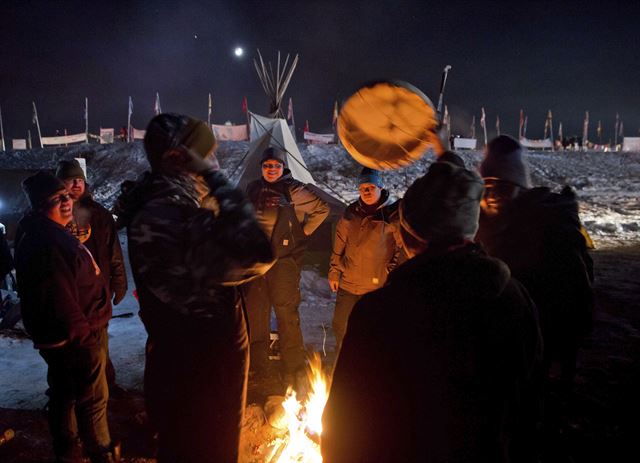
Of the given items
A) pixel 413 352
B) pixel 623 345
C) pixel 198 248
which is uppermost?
pixel 198 248

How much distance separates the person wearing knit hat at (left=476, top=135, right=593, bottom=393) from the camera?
2.44 m

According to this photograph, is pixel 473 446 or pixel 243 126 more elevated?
pixel 243 126

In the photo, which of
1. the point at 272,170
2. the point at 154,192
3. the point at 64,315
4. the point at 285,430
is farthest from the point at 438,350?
the point at 272,170

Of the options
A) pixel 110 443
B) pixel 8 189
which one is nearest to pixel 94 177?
pixel 8 189

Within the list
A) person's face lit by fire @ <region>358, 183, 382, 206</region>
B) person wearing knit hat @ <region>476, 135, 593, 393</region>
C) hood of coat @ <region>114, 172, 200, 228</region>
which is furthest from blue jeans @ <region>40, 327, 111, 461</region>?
person wearing knit hat @ <region>476, 135, 593, 393</region>

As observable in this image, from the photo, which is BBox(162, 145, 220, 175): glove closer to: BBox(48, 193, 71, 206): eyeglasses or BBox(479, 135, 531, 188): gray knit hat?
BBox(48, 193, 71, 206): eyeglasses

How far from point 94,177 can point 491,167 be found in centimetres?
3012

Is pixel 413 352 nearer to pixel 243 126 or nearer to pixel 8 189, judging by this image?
pixel 8 189

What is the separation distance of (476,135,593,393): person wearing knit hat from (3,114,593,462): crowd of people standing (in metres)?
0.01

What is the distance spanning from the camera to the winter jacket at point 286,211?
4176 mm

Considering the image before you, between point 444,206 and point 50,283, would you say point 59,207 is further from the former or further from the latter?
point 444,206

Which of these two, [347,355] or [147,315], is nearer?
[347,355]

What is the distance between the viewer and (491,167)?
266 centimetres

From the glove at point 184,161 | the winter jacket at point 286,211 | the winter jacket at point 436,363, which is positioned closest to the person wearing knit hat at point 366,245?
the winter jacket at point 286,211
